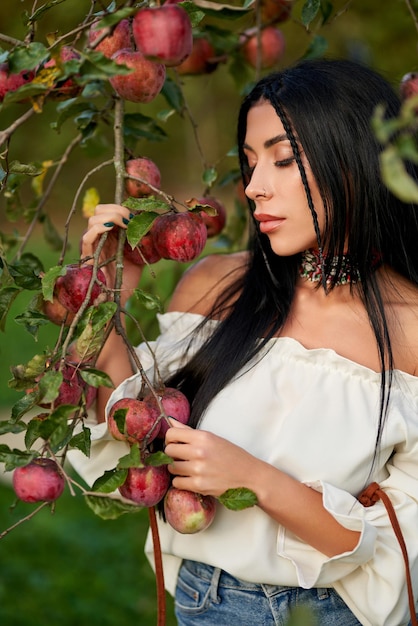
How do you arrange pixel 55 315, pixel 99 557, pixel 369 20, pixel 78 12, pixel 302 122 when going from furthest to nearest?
pixel 369 20
pixel 99 557
pixel 78 12
pixel 302 122
pixel 55 315

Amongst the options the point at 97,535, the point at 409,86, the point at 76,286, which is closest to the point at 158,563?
the point at 76,286

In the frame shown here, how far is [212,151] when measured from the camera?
352 inches

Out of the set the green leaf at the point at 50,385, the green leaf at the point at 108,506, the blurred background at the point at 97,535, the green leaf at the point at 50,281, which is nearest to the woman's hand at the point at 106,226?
the green leaf at the point at 50,281

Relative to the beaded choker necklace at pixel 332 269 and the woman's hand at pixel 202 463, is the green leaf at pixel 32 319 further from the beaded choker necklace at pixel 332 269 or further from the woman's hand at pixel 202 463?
the beaded choker necklace at pixel 332 269

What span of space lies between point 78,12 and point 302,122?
0.65m

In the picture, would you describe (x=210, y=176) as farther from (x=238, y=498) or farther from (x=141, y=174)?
(x=238, y=498)

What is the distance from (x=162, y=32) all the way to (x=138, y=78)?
0.58 ft

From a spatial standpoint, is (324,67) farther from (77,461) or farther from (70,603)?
(70,603)

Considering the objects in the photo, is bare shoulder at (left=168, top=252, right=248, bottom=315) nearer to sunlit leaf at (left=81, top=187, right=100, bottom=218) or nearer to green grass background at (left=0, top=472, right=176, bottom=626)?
sunlit leaf at (left=81, top=187, right=100, bottom=218)

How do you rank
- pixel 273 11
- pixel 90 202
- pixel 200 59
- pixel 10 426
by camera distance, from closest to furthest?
pixel 10 426
pixel 90 202
pixel 200 59
pixel 273 11

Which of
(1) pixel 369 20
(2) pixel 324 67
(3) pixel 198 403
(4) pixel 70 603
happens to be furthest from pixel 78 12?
(1) pixel 369 20

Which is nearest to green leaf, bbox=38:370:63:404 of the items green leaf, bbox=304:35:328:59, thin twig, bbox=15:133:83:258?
thin twig, bbox=15:133:83:258

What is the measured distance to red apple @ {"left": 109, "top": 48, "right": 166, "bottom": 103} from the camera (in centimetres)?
120

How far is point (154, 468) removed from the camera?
1236mm
